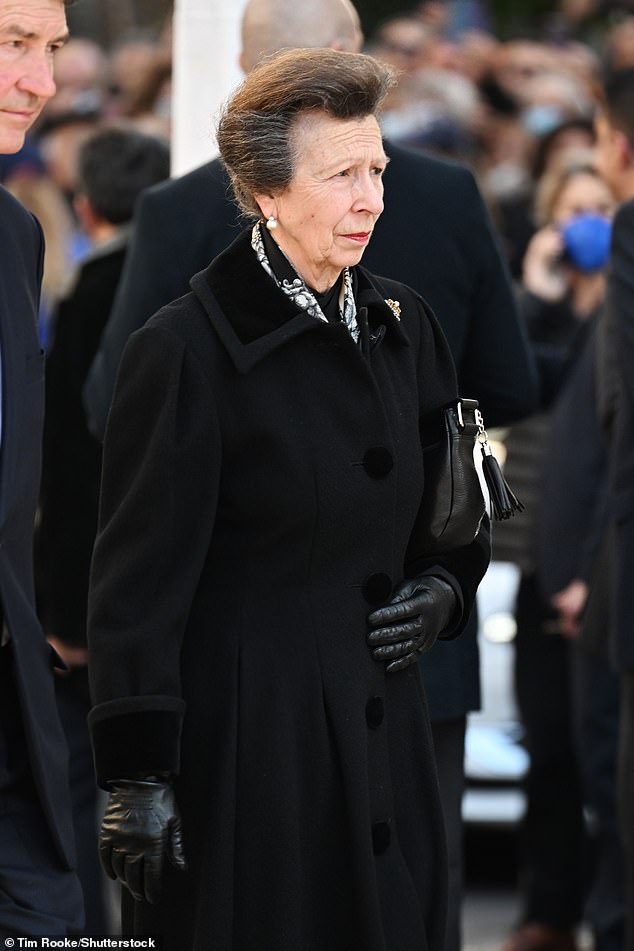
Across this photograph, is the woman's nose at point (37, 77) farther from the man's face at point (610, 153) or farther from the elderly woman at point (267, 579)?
the man's face at point (610, 153)

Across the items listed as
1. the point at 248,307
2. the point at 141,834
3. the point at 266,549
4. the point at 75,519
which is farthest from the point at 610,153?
the point at 141,834

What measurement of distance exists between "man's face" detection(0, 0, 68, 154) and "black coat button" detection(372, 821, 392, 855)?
147cm

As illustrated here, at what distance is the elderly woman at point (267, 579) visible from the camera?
3.22 metres

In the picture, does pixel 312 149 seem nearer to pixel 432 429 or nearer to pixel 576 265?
pixel 432 429

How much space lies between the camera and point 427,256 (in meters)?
4.24

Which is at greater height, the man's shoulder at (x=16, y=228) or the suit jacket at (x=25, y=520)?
the man's shoulder at (x=16, y=228)

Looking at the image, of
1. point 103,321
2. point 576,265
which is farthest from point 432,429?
point 576,265

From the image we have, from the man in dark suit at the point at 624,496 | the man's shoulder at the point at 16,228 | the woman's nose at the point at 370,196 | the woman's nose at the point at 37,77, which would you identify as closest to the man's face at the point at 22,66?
the woman's nose at the point at 37,77

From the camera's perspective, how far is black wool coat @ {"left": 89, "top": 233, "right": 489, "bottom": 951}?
10.6 ft

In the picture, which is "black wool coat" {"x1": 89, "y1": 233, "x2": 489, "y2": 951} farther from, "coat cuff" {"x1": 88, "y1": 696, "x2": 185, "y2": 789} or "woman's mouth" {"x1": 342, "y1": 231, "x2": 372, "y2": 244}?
"woman's mouth" {"x1": 342, "y1": 231, "x2": 372, "y2": 244}

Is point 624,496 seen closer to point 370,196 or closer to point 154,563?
point 370,196

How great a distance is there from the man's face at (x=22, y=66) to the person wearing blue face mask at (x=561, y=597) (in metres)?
2.30

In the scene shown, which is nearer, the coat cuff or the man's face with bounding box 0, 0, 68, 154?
the coat cuff

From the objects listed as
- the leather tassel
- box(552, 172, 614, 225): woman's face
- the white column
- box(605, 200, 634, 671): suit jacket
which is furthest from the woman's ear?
box(552, 172, 614, 225): woman's face
